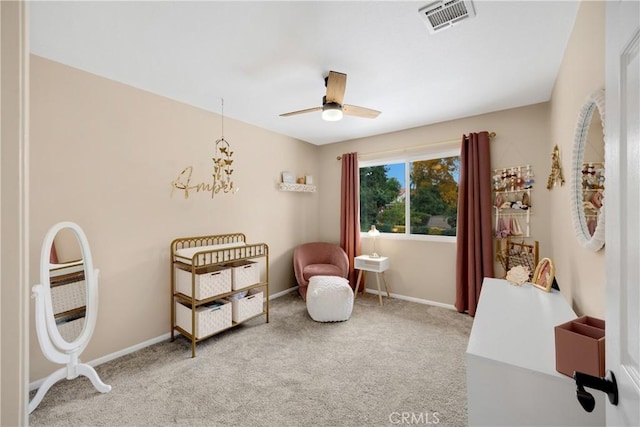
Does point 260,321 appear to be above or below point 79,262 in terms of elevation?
below

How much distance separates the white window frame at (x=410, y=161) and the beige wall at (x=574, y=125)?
120cm

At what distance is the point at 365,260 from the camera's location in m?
3.91

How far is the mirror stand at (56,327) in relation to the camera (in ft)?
5.84

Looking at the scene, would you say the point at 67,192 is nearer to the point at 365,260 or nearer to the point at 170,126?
the point at 170,126

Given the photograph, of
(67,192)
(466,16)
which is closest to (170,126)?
(67,192)

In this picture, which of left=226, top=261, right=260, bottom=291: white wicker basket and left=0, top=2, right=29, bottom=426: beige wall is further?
left=226, top=261, right=260, bottom=291: white wicker basket

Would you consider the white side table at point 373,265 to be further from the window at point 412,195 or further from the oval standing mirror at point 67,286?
the oval standing mirror at point 67,286

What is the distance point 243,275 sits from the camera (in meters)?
2.97

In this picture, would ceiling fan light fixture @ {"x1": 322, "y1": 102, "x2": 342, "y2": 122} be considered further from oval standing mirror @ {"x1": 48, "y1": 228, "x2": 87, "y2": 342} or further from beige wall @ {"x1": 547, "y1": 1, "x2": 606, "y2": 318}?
oval standing mirror @ {"x1": 48, "y1": 228, "x2": 87, "y2": 342}

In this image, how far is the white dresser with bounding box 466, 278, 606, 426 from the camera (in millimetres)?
978

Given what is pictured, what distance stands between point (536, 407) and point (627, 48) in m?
1.17

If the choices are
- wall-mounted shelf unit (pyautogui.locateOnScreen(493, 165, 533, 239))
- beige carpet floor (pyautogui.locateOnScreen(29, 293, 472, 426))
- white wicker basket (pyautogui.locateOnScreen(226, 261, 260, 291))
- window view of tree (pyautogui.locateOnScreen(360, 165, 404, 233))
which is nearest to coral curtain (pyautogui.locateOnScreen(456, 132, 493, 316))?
wall-mounted shelf unit (pyautogui.locateOnScreen(493, 165, 533, 239))

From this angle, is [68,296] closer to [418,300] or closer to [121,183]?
[121,183]

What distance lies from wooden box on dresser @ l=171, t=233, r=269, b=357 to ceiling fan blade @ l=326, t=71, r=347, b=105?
5.82ft
